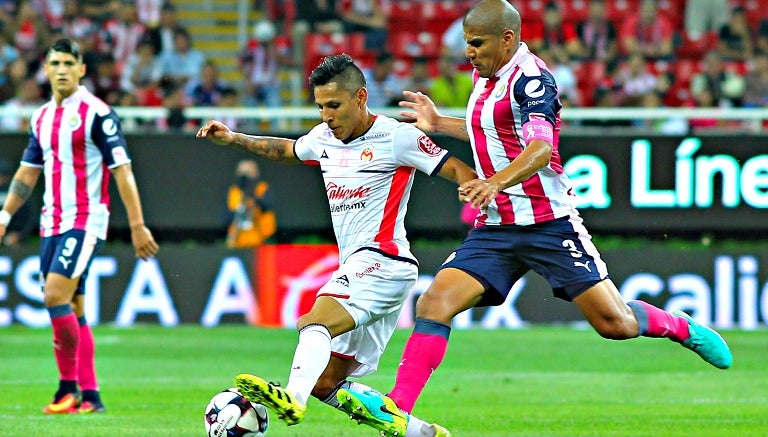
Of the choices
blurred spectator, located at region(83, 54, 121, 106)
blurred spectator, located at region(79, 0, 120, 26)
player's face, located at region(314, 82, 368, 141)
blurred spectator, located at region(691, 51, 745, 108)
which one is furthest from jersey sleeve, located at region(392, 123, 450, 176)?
blurred spectator, located at region(79, 0, 120, 26)

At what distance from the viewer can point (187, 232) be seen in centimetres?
1567

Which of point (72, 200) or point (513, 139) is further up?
point (513, 139)

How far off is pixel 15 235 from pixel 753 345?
8029 millimetres

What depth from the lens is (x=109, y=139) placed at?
8961 millimetres

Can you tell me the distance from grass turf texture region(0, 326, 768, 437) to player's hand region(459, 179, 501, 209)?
212cm

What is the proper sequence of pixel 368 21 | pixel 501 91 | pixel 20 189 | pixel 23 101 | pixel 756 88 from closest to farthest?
pixel 501 91
pixel 20 189
pixel 23 101
pixel 756 88
pixel 368 21

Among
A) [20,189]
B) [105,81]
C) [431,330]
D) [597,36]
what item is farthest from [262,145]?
[597,36]

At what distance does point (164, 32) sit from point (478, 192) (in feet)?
42.0

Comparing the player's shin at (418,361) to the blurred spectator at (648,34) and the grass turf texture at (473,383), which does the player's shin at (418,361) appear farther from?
the blurred spectator at (648,34)

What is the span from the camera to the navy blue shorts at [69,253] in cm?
890

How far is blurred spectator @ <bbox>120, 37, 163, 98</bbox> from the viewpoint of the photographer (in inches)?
692

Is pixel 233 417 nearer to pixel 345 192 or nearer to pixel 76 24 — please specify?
pixel 345 192

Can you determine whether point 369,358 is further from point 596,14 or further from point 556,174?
point 596,14

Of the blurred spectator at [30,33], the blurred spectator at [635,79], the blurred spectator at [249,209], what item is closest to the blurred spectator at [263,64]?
the blurred spectator at [249,209]
